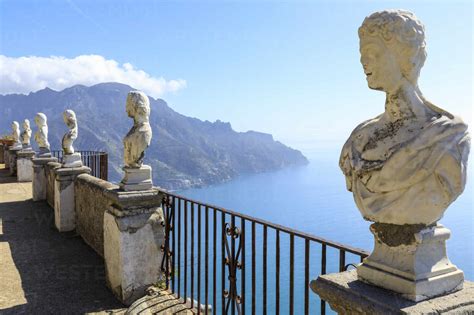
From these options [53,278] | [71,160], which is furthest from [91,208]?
[71,160]

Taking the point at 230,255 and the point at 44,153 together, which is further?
the point at 44,153

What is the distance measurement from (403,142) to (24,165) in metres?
15.3

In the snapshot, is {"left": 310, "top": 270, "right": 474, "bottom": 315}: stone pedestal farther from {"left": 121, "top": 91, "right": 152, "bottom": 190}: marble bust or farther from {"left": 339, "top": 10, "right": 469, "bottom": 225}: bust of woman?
{"left": 121, "top": 91, "right": 152, "bottom": 190}: marble bust

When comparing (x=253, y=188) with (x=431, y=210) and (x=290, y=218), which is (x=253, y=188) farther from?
(x=431, y=210)

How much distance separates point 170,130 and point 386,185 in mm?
190536

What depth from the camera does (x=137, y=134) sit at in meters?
4.70

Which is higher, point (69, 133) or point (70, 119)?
point (70, 119)

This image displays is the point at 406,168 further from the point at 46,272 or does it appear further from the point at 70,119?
the point at 70,119

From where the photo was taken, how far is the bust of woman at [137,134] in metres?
4.70

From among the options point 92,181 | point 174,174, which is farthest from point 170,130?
point 92,181

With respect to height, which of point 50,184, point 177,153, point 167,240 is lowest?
point 177,153

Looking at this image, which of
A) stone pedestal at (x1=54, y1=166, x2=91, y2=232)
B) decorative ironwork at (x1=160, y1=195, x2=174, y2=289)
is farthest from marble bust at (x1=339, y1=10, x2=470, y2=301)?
stone pedestal at (x1=54, y1=166, x2=91, y2=232)

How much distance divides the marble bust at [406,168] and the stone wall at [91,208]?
468 centimetres

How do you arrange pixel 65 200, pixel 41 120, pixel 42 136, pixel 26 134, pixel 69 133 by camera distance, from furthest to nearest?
1. pixel 26 134
2. pixel 41 120
3. pixel 42 136
4. pixel 69 133
5. pixel 65 200
